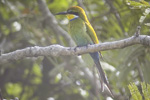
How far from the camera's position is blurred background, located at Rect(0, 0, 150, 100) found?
3.20 meters

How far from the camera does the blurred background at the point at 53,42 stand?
320cm

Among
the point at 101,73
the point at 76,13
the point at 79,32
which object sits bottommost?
the point at 101,73

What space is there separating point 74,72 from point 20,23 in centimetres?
→ 98

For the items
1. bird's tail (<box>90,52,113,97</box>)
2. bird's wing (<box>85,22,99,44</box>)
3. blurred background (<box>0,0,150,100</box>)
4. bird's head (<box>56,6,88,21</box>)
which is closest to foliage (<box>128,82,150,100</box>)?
bird's tail (<box>90,52,113,97</box>)

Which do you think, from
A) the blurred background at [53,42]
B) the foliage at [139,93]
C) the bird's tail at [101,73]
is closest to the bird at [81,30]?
the bird's tail at [101,73]

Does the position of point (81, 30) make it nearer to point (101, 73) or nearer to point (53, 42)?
point (101, 73)

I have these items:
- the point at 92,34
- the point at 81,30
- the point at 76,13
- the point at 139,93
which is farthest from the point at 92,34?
the point at 139,93

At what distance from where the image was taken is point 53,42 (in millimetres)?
3629

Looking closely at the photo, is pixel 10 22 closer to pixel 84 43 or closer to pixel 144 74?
pixel 84 43

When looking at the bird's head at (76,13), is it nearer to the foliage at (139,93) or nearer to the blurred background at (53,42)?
the blurred background at (53,42)

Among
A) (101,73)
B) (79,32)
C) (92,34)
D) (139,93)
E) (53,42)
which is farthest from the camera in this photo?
(53,42)

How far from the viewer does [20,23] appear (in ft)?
12.1

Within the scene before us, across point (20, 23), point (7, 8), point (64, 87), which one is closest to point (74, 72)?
point (64, 87)

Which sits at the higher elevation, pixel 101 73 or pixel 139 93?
pixel 139 93
